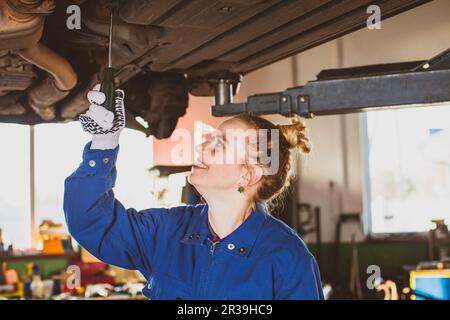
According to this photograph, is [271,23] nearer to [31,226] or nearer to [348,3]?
[348,3]

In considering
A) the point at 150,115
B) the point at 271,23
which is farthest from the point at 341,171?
the point at 271,23

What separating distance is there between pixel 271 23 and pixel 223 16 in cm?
16

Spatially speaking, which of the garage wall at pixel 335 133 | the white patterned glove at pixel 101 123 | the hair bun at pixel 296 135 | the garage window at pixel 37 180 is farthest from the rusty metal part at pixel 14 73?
the garage wall at pixel 335 133

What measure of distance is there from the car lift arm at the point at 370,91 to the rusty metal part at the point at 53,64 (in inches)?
25.7

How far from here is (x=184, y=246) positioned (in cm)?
139

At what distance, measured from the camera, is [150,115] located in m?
2.27

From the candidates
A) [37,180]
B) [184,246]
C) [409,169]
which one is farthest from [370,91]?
[409,169]

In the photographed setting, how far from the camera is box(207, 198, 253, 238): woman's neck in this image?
140 centimetres

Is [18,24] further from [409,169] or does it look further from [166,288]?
[409,169]

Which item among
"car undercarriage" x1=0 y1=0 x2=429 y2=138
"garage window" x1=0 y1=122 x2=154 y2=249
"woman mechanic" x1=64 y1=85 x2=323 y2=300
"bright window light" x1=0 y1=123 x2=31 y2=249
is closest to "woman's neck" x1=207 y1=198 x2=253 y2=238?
"woman mechanic" x1=64 y1=85 x2=323 y2=300

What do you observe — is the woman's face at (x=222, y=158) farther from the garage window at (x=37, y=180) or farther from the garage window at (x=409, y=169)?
the garage window at (x=409, y=169)

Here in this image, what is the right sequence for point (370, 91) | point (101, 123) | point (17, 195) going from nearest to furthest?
point (101, 123), point (370, 91), point (17, 195)

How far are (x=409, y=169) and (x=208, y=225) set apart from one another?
526cm

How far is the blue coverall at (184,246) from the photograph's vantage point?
4.21 ft
